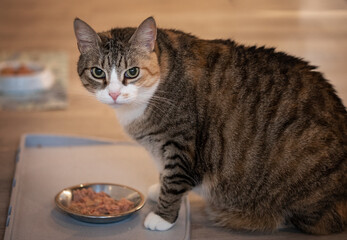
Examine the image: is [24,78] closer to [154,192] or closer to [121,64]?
[154,192]

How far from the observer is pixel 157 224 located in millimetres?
1853

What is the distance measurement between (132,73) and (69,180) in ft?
2.24

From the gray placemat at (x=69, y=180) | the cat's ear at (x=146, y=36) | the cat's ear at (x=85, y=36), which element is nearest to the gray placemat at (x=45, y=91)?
the gray placemat at (x=69, y=180)

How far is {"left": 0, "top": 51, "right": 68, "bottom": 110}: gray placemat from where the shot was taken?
119 inches

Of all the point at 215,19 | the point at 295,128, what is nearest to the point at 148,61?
the point at 295,128

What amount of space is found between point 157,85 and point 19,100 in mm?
1554

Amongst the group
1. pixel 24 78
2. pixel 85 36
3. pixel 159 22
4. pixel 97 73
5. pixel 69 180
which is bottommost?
pixel 69 180

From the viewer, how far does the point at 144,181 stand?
2229mm

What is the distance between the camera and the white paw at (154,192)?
2051 mm

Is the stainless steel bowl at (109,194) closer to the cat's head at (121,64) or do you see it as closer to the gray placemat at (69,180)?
the gray placemat at (69,180)

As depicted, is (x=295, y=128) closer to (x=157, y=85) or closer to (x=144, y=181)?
(x=157, y=85)

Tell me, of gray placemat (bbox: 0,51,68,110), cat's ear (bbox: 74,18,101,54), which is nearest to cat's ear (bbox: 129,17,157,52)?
cat's ear (bbox: 74,18,101,54)

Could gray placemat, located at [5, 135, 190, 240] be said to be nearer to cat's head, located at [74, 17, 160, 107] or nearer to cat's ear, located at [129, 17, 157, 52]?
cat's head, located at [74, 17, 160, 107]

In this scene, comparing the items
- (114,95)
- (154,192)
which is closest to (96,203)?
(154,192)
